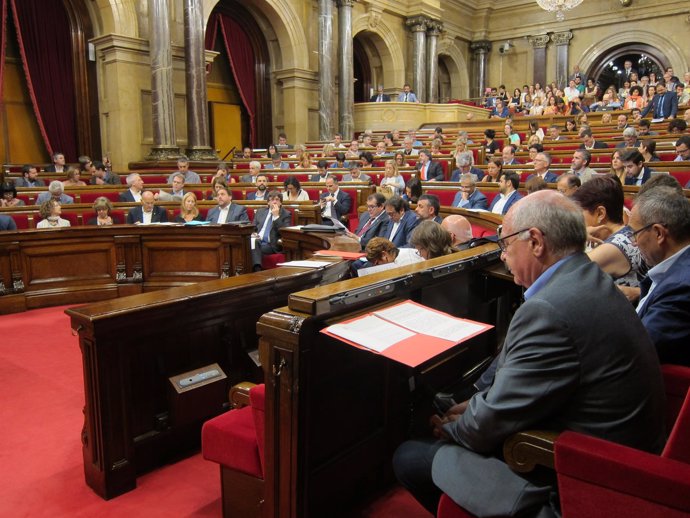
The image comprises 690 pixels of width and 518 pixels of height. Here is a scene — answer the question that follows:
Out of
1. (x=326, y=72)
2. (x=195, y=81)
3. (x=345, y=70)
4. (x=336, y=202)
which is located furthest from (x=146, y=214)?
(x=345, y=70)

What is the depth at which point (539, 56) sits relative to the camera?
19547 millimetres

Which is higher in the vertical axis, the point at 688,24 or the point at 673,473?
the point at 688,24

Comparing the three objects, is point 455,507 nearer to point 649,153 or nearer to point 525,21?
point 649,153

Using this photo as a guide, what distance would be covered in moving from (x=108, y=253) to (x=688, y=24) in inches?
723

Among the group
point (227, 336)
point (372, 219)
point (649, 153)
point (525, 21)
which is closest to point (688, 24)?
point (525, 21)

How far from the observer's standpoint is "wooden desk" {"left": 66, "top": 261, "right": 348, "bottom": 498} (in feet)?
7.34

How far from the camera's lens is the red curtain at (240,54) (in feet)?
43.8

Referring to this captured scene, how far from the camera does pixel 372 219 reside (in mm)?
5238

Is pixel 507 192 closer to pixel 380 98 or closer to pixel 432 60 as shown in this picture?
pixel 380 98

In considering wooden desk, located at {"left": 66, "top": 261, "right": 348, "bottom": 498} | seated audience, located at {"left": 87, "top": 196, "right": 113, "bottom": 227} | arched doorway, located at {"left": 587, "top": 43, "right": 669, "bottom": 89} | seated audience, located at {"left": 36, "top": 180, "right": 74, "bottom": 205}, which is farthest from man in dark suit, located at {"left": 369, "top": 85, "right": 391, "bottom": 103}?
wooden desk, located at {"left": 66, "top": 261, "right": 348, "bottom": 498}

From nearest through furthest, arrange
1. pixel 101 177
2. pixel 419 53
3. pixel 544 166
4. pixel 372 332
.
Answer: pixel 372 332
pixel 544 166
pixel 101 177
pixel 419 53

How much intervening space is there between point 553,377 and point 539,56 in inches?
808

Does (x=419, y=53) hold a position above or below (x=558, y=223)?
above

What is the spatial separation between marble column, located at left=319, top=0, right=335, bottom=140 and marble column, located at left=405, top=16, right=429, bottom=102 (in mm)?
4200
